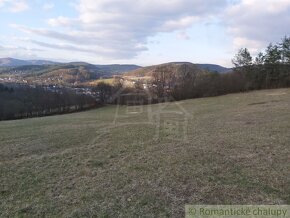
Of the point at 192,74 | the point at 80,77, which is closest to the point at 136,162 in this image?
the point at 192,74

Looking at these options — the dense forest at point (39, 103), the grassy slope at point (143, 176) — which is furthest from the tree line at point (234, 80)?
the grassy slope at point (143, 176)

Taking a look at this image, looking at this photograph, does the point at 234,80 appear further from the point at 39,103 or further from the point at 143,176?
the point at 143,176

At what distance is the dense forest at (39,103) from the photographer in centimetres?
6844

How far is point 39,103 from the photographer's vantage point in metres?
76.4

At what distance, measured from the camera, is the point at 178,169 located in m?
8.74

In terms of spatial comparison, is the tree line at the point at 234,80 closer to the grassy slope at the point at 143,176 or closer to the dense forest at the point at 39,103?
the dense forest at the point at 39,103

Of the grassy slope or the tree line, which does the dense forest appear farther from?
the grassy slope

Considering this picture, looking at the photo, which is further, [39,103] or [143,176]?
[39,103]

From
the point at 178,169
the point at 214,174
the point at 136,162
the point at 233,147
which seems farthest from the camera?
the point at 233,147

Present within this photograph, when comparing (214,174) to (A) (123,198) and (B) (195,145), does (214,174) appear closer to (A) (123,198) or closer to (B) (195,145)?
(A) (123,198)

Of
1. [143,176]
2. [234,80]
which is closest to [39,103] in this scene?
[234,80]

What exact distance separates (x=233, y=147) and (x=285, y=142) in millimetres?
2063

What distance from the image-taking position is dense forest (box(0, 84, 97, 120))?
A: 68.4m

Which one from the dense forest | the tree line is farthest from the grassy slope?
the dense forest
